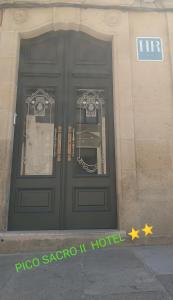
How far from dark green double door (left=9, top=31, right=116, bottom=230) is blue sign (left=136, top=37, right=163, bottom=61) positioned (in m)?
0.58

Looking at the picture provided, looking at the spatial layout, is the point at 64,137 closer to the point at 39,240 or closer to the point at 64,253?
the point at 39,240

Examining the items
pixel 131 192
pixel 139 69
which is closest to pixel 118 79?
pixel 139 69

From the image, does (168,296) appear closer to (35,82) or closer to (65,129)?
(65,129)

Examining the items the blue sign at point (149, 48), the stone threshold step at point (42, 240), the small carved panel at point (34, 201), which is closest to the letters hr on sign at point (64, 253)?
the stone threshold step at point (42, 240)

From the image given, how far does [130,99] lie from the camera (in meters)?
4.40

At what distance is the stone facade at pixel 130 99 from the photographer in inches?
159

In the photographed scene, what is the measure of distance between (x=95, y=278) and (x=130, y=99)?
9.72 ft

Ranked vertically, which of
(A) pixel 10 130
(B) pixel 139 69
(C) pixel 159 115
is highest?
(B) pixel 139 69

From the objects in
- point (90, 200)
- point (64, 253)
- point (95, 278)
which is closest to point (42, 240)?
point (64, 253)

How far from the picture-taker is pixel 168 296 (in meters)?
2.05

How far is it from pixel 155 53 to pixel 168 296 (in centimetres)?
399

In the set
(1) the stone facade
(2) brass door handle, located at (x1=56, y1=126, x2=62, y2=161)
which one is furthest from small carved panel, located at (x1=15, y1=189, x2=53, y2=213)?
(2) brass door handle, located at (x1=56, y1=126, x2=62, y2=161)

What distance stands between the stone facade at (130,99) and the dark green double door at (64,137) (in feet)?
0.74

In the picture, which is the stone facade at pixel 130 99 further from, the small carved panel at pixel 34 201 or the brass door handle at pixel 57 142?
the brass door handle at pixel 57 142
